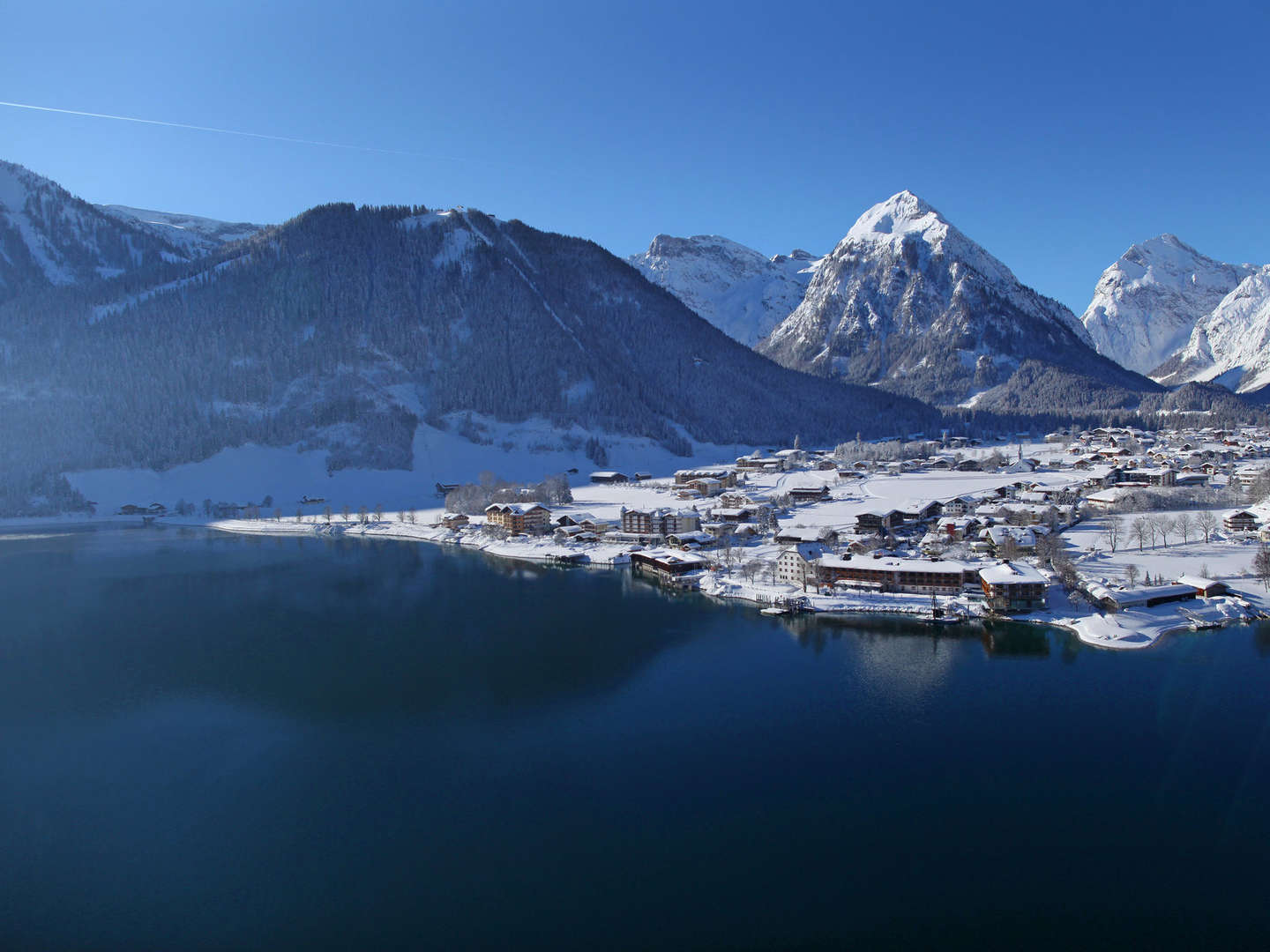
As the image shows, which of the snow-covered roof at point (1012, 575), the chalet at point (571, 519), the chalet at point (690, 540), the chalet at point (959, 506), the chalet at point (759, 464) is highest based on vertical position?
the chalet at point (759, 464)

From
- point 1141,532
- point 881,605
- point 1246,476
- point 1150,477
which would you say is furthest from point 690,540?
point 1246,476

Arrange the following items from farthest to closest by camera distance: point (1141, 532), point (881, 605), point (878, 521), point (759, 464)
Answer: point (759, 464) < point (878, 521) < point (1141, 532) < point (881, 605)

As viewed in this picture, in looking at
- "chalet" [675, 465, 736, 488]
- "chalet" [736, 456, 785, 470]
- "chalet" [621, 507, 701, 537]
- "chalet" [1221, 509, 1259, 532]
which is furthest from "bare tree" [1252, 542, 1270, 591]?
"chalet" [736, 456, 785, 470]

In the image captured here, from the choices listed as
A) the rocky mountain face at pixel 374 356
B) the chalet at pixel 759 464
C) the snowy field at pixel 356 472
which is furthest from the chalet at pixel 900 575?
the rocky mountain face at pixel 374 356

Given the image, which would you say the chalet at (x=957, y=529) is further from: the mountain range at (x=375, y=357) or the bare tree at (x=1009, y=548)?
the mountain range at (x=375, y=357)

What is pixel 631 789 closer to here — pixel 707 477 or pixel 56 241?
pixel 707 477

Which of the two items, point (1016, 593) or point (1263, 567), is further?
point (1263, 567)

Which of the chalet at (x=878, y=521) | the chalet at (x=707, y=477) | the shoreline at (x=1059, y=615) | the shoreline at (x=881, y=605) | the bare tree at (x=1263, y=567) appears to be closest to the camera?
the shoreline at (x=1059, y=615)
